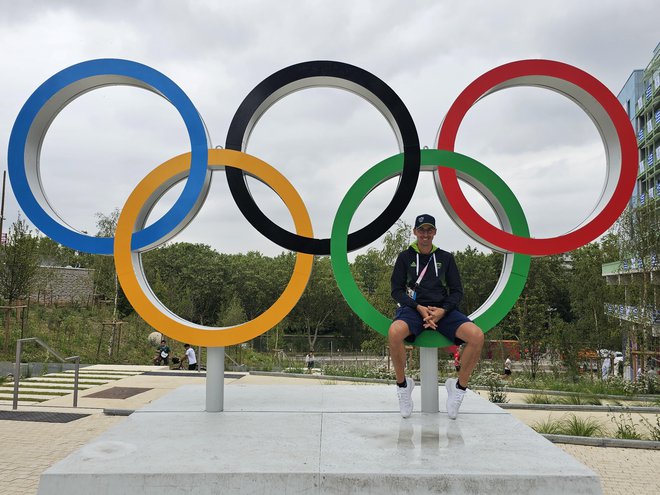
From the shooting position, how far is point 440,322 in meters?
5.70

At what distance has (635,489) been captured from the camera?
5.74 m

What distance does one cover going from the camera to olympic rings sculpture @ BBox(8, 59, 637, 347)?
6016 millimetres

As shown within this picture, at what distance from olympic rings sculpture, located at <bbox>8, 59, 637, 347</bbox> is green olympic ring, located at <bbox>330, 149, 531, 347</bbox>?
0.04 ft

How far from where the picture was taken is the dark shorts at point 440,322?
5.58m

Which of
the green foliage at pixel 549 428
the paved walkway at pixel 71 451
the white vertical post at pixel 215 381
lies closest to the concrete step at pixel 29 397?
the paved walkway at pixel 71 451

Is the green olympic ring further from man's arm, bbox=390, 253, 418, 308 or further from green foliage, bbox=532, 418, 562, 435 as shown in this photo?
green foliage, bbox=532, 418, 562, 435

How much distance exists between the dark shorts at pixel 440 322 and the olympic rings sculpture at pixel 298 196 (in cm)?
35

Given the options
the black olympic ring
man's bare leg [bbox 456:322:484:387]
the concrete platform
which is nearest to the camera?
the concrete platform

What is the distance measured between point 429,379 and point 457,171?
2.33m

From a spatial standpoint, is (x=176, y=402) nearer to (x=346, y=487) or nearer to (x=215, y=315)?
(x=346, y=487)

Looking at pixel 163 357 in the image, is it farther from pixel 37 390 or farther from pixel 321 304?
pixel 321 304

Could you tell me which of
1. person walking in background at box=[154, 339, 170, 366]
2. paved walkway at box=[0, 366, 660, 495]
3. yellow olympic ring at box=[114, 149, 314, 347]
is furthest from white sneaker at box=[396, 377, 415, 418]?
person walking in background at box=[154, 339, 170, 366]

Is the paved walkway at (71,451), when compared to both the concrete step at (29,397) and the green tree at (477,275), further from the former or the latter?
the green tree at (477,275)

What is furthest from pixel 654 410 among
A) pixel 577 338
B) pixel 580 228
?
pixel 577 338
